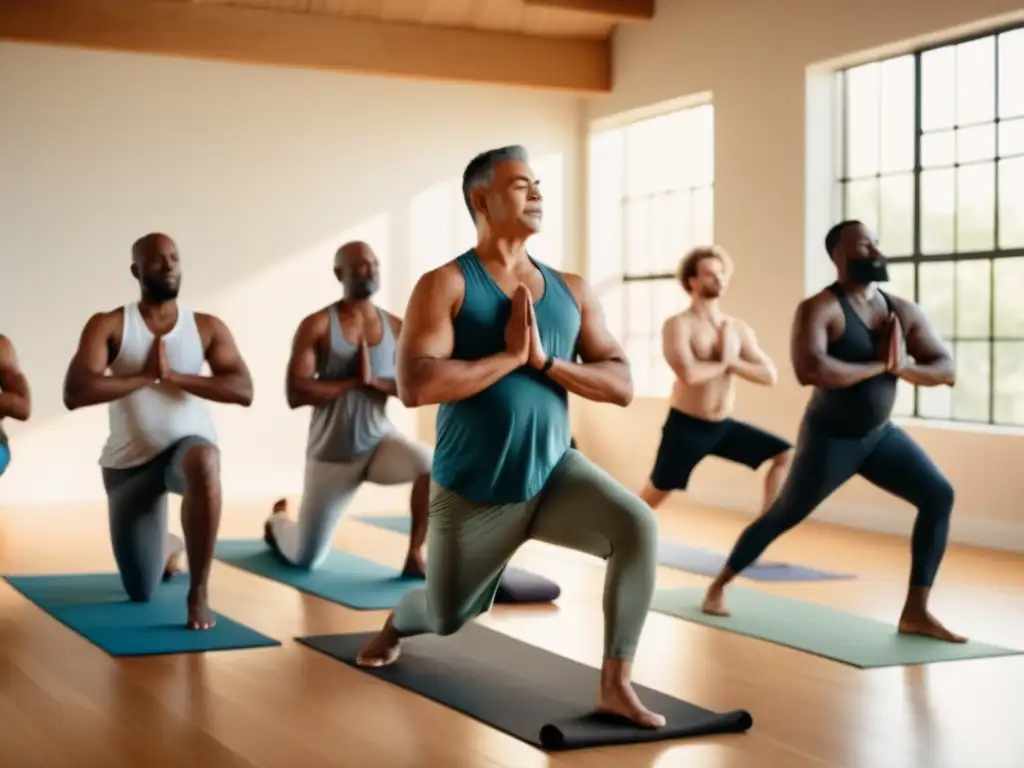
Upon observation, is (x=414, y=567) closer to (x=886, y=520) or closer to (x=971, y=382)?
(x=886, y=520)

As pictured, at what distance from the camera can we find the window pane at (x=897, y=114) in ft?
25.1

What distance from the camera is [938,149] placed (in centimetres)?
746

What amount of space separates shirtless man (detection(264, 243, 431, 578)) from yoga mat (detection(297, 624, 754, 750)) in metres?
1.16

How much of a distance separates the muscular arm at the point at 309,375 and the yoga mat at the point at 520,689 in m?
1.33

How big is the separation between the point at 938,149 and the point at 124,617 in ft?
15.1

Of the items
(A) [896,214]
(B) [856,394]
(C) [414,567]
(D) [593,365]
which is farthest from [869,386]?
(A) [896,214]

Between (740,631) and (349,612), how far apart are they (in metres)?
1.32

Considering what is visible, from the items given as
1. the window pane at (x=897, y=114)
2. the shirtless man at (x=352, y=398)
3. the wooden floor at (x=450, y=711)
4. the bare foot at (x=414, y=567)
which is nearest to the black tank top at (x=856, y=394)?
the wooden floor at (x=450, y=711)

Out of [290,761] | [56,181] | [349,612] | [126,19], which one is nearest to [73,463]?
[56,181]

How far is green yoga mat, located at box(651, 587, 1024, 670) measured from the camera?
4.39m

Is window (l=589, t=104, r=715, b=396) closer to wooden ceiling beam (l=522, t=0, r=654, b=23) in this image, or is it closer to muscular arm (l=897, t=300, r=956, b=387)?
wooden ceiling beam (l=522, t=0, r=654, b=23)

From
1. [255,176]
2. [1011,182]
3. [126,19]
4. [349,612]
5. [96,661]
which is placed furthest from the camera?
[255,176]

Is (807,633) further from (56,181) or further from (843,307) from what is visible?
(56,181)

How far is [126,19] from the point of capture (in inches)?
336
